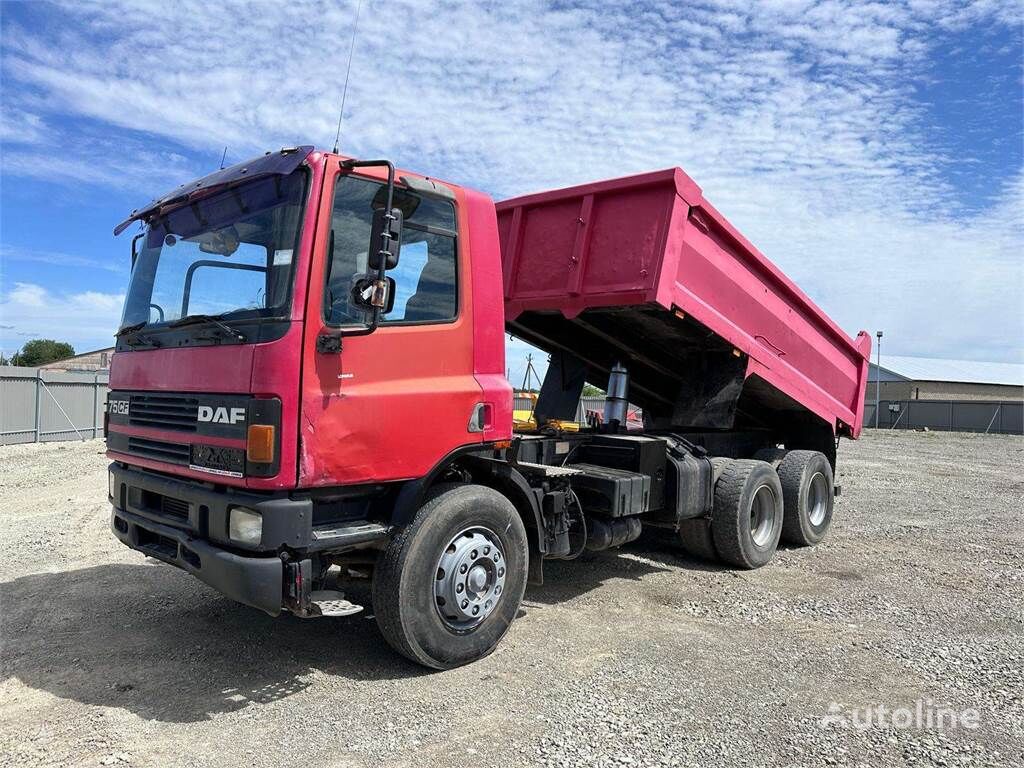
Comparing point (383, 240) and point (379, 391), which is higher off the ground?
point (383, 240)

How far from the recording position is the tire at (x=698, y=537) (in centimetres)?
691

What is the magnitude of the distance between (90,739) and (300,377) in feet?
6.25

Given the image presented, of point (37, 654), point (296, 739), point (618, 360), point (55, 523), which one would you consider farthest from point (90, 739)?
point (55, 523)

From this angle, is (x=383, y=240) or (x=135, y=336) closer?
(x=383, y=240)

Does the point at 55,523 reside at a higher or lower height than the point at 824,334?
lower

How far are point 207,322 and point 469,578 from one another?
2056 millimetres

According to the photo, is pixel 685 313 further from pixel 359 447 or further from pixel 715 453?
pixel 359 447

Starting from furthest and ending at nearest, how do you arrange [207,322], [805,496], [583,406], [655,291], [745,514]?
1. [805,496]
2. [583,406]
3. [745,514]
4. [655,291]
5. [207,322]

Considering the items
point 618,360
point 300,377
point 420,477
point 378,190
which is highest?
point 378,190

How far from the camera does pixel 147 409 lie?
4535mm

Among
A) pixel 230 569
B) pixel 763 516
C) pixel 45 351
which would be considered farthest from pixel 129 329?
pixel 45 351

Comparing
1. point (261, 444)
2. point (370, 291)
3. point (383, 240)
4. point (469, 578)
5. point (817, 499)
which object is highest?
point (383, 240)

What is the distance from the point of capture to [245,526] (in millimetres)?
3875

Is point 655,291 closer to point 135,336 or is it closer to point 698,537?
point 698,537
